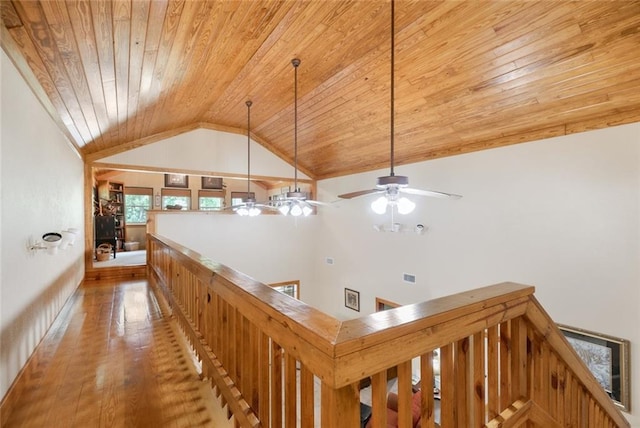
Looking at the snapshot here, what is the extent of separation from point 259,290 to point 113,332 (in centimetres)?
254

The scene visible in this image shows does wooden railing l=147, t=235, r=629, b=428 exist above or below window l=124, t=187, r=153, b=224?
below

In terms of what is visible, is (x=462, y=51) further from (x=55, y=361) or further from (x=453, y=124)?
(x=55, y=361)

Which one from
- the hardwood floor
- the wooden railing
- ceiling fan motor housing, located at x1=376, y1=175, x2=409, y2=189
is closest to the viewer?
the wooden railing

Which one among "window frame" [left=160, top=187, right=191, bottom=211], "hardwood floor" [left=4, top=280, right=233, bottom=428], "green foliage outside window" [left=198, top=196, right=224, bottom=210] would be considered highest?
"window frame" [left=160, top=187, right=191, bottom=211]

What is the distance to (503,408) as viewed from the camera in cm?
125

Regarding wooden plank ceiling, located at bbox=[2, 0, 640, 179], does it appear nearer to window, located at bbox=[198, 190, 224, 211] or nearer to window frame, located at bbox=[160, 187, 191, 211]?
window frame, located at bbox=[160, 187, 191, 211]

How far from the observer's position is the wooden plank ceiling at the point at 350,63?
207 centimetres

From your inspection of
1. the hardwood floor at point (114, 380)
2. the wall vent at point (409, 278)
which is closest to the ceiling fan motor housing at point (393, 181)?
the hardwood floor at point (114, 380)

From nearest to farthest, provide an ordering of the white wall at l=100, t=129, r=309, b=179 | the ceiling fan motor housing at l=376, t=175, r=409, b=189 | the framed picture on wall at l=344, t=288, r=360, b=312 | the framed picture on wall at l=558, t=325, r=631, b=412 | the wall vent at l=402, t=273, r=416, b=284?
the ceiling fan motor housing at l=376, t=175, r=409, b=189 → the framed picture on wall at l=558, t=325, r=631, b=412 → the wall vent at l=402, t=273, r=416, b=284 → the white wall at l=100, t=129, r=309, b=179 → the framed picture on wall at l=344, t=288, r=360, b=312

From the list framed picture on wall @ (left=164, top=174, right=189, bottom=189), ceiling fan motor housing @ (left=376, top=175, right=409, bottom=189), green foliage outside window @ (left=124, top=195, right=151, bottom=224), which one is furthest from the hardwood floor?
framed picture on wall @ (left=164, top=174, right=189, bottom=189)

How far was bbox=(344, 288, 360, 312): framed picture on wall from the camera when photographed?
21.8ft

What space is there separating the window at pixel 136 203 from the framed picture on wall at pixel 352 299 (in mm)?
8289

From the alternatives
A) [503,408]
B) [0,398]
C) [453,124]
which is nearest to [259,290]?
[503,408]

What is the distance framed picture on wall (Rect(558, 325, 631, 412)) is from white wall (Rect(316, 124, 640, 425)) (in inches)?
2.6
